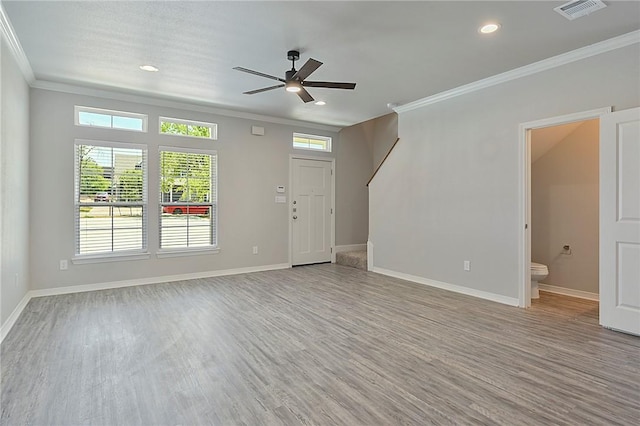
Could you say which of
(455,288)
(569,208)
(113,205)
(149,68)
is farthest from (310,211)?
(569,208)

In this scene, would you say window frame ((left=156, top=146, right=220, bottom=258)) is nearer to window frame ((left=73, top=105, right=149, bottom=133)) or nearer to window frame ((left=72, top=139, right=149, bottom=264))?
window frame ((left=72, top=139, right=149, bottom=264))

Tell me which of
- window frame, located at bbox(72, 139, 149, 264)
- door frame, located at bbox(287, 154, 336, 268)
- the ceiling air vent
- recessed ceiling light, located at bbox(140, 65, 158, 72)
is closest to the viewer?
the ceiling air vent

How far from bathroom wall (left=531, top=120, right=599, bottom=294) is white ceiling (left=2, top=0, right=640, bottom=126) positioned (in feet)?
4.99

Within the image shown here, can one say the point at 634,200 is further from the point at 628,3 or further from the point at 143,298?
the point at 143,298

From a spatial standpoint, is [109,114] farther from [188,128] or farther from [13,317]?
[13,317]

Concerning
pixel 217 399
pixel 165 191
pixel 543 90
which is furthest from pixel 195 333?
pixel 543 90

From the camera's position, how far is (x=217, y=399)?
2.08 m

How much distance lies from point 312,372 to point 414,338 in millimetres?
1067

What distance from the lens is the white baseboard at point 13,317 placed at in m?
3.03

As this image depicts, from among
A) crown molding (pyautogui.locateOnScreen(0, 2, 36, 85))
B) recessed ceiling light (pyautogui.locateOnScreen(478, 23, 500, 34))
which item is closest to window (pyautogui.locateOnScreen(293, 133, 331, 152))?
crown molding (pyautogui.locateOnScreen(0, 2, 36, 85))

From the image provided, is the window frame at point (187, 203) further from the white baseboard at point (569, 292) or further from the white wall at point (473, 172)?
the white baseboard at point (569, 292)

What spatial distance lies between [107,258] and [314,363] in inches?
144

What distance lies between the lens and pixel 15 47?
10.8 feet

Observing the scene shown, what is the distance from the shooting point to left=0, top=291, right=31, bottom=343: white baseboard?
9.94ft
